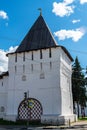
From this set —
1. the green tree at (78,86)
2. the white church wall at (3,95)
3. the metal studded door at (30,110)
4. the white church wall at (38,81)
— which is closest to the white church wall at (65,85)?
the white church wall at (38,81)

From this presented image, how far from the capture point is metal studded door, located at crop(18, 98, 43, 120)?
29.5 meters

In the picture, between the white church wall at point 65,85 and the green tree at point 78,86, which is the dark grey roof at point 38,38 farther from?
the green tree at point 78,86

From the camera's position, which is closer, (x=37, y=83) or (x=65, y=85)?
(x=37, y=83)

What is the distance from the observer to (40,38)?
33.2 meters

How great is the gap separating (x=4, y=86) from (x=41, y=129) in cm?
1196

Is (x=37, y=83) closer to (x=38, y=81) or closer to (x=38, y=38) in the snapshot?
(x=38, y=81)

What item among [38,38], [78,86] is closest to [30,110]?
[38,38]

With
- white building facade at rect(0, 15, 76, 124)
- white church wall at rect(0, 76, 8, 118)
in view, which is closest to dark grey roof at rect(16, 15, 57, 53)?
white building facade at rect(0, 15, 76, 124)

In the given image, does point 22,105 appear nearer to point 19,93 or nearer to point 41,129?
point 19,93

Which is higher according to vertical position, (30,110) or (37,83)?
(37,83)

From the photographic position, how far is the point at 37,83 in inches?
1193

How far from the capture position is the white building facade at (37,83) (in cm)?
2912

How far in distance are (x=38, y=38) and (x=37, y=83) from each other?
699 centimetres

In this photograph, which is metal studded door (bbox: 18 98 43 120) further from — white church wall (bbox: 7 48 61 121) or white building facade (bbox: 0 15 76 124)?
white church wall (bbox: 7 48 61 121)
